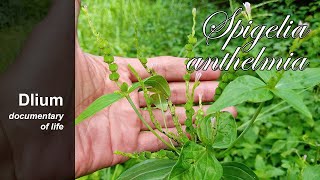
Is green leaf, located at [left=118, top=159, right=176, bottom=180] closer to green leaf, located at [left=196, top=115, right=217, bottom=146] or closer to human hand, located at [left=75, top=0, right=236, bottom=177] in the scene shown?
green leaf, located at [left=196, top=115, right=217, bottom=146]

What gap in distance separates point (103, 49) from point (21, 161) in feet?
0.93

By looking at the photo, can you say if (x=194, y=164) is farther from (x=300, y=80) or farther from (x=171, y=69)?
(x=171, y=69)

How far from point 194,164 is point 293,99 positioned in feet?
0.27

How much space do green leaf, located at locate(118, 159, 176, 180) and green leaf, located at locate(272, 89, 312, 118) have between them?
0.12 m

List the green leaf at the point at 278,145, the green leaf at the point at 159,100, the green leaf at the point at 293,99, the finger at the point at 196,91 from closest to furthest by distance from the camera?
the green leaf at the point at 293,99 → the green leaf at the point at 159,100 → the finger at the point at 196,91 → the green leaf at the point at 278,145

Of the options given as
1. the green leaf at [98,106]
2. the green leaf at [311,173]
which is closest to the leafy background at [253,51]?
the green leaf at [311,173]

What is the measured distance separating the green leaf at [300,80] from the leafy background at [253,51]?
160mm

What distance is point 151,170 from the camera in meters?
0.41

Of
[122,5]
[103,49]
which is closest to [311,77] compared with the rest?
[103,49]

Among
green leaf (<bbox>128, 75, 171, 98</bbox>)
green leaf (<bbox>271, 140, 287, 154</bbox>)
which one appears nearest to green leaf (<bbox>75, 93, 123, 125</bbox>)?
green leaf (<bbox>128, 75, 171, 98</bbox>)

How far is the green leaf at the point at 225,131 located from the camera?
0.39 m

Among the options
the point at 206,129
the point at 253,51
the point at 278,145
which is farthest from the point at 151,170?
the point at 253,51

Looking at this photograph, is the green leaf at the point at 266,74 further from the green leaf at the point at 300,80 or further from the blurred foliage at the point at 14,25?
the blurred foliage at the point at 14,25

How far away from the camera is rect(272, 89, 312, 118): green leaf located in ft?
1.02
